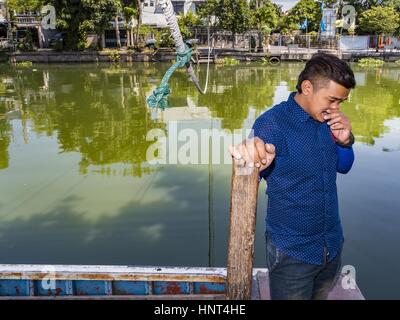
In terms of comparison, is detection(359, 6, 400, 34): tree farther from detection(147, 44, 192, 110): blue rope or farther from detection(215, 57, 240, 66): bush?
detection(147, 44, 192, 110): blue rope

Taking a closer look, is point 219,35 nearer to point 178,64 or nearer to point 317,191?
point 178,64

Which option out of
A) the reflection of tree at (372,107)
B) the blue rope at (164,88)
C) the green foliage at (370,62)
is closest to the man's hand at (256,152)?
the blue rope at (164,88)

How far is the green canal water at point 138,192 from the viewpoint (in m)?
4.86

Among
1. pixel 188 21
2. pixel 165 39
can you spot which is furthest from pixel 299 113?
pixel 188 21

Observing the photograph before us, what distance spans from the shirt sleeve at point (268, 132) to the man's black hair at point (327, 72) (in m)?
0.22

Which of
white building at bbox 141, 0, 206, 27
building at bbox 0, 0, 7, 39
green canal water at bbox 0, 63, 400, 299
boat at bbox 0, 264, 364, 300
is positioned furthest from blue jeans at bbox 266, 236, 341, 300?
white building at bbox 141, 0, 206, 27

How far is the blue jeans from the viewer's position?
172 centimetres

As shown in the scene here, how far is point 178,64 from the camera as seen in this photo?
3.91 meters

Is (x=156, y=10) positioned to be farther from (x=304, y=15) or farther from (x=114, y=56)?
(x=304, y=15)

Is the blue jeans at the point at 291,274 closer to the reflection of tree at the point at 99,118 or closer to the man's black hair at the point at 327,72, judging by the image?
the man's black hair at the point at 327,72

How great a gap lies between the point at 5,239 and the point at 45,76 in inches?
703

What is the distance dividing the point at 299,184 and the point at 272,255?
323mm

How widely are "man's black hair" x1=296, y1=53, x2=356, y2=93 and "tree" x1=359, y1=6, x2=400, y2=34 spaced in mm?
27869
